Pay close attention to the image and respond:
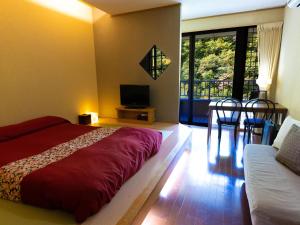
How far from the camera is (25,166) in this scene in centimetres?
174

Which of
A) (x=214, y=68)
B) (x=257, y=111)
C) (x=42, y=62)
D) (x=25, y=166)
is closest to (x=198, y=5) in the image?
(x=214, y=68)

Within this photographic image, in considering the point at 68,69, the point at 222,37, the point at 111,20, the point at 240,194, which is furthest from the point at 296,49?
the point at 68,69

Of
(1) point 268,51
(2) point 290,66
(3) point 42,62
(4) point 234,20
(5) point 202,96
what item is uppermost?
(4) point 234,20

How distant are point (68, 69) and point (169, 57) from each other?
6.90ft

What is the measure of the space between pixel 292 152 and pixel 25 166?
2.44 m

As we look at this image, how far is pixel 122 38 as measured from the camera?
4.57 m

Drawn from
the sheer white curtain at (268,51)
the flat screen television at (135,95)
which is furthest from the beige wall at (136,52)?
the sheer white curtain at (268,51)

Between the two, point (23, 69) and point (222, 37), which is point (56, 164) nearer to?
point (23, 69)

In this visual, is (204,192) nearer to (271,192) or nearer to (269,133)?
(271,192)

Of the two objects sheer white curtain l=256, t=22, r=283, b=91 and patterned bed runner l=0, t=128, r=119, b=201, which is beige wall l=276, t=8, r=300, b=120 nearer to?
sheer white curtain l=256, t=22, r=283, b=91

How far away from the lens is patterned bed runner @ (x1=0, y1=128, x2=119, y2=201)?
63.9 inches

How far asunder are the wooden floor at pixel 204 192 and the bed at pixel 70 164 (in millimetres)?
445

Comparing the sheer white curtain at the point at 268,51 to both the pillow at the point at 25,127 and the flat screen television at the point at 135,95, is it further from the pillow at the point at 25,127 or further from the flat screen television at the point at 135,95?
the pillow at the point at 25,127

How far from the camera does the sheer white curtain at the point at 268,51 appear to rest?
12.7 ft
